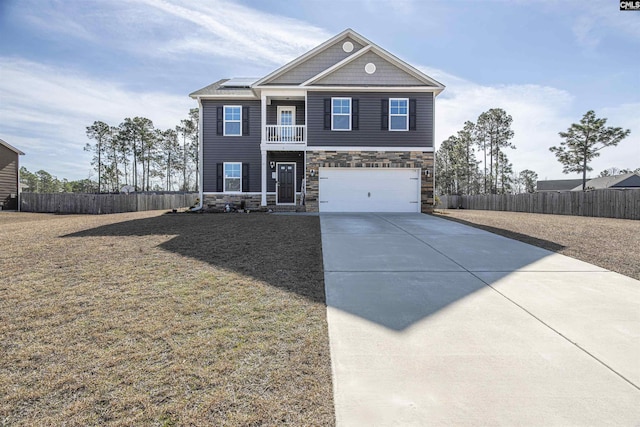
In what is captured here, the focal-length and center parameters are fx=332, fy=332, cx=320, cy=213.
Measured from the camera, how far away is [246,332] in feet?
10.1

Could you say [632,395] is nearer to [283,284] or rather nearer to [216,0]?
[283,284]

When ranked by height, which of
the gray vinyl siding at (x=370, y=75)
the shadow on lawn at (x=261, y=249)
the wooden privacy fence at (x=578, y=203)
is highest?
the gray vinyl siding at (x=370, y=75)

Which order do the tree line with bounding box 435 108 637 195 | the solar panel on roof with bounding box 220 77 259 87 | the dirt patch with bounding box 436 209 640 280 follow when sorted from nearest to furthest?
the dirt patch with bounding box 436 209 640 280, the solar panel on roof with bounding box 220 77 259 87, the tree line with bounding box 435 108 637 195

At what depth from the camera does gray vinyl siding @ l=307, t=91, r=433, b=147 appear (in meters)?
15.0

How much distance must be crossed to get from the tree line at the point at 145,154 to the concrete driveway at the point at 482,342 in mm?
41972

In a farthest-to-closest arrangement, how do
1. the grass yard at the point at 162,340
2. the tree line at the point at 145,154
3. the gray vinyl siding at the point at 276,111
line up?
the tree line at the point at 145,154 < the gray vinyl siding at the point at 276,111 < the grass yard at the point at 162,340

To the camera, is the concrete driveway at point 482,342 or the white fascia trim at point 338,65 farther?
the white fascia trim at point 338,65

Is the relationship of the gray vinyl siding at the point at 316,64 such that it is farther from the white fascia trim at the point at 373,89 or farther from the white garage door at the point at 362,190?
the white garage door at the point at 362,190

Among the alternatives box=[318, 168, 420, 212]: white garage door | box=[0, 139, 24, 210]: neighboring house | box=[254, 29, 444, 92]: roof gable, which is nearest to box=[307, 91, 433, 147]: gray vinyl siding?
box=[254, 29, 444, 92]: roof gable

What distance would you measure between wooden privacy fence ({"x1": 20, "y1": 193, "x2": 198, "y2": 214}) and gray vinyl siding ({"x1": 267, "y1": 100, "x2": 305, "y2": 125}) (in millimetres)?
11624

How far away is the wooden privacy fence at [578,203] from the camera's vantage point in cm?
1504

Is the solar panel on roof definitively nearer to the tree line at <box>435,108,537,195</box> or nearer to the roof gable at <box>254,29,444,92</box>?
the roof gable at <box>254,29,444,92</box>

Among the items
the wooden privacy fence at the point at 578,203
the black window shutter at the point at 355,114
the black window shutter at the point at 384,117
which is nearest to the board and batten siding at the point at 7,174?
the black window shutter at the point at 355,114

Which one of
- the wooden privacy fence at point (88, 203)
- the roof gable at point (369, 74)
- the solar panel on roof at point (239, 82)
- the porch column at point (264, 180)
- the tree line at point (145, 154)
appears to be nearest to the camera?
the roof gable at point (369, 74)
